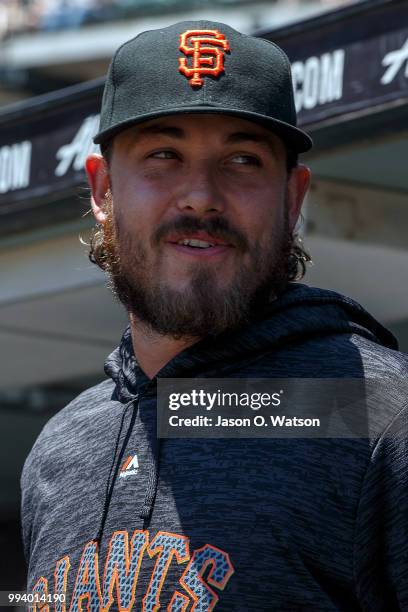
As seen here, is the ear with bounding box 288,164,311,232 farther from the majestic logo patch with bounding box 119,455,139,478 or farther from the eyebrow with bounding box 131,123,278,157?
the majestic logo patch with bounding box 119,455,139,478

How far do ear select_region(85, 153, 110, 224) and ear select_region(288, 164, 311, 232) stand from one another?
Answer: 36 cm

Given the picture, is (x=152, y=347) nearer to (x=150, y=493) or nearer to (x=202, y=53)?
(x=150, y=493)

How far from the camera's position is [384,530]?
1778 millimetres

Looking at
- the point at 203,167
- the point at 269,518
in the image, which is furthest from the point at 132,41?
the point at 269,518

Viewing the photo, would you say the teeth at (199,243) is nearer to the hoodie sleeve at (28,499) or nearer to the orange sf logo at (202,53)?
the orange sf logo at (202,53)

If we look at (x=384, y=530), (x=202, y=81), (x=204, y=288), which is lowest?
(x=384, y=530)

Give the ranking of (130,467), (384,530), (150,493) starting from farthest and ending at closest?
(130,467) → (150,493) → (384,530)

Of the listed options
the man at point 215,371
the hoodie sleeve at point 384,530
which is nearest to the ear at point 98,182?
the man at point 215,371

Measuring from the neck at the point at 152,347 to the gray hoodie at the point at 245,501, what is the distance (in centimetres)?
3

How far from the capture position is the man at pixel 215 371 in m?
1.79

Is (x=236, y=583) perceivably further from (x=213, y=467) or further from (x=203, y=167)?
(x=203, y=167)

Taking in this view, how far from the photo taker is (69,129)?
5.42 meters

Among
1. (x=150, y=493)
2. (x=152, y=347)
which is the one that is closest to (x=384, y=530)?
(x=150, y=493)

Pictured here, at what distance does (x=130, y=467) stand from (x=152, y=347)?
26 cm
